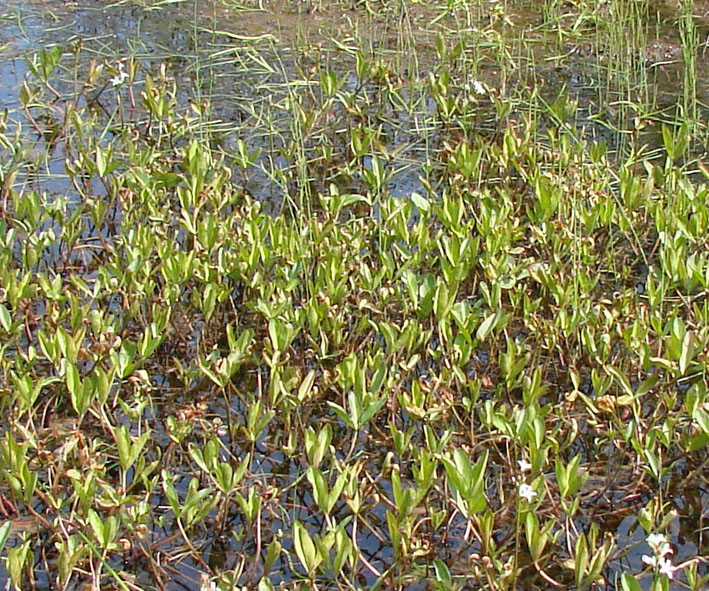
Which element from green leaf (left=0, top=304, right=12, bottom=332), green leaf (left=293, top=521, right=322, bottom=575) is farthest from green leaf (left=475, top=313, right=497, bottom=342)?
green leaf (left=0, top=304, right=12, bottom=332)

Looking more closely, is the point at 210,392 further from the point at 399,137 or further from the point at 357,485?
the point at 399,137

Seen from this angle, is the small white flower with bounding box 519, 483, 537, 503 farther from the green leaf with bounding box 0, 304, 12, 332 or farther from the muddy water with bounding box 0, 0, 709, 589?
the muddy water with bounding box 0, 0, 709, 589

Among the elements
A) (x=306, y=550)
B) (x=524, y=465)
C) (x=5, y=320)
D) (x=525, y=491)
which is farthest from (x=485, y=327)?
(x=5, y=320)

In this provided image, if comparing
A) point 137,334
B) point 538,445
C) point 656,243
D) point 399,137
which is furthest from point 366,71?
point 538,445

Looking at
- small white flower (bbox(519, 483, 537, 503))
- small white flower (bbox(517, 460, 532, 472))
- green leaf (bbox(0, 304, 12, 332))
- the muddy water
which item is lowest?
the muddy water

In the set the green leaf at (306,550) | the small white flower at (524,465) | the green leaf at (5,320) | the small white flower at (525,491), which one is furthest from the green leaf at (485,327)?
the green leaf at (5,320)

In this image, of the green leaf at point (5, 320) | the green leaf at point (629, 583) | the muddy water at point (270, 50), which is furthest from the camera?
the muddy water at point (270, 50)

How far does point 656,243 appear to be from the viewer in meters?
3.77

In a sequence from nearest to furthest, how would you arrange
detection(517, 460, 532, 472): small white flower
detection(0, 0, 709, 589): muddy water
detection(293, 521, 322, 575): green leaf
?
detection(293, 521, 322, 575): green leaf → detection(517, 460, 532, 472): small white flower → detection(0, 0, 709, 589): muddy water

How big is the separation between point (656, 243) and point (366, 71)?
1853 millimetres

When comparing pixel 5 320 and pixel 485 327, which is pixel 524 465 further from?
pixel 5 320

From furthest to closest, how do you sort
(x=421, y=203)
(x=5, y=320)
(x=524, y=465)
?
1. (x=421, y=203)
2. (x=5, y=320)
3. (x=524, y=465)

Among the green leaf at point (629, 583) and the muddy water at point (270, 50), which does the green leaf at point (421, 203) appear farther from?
the green leaf at point (629, 583)

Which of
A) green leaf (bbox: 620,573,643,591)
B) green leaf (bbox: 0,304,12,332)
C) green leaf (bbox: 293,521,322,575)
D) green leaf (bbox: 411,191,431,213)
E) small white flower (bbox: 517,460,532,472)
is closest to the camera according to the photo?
green leaf (bbox: 620,573,643,591)
